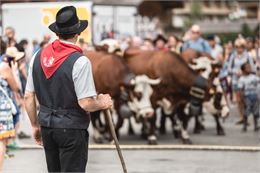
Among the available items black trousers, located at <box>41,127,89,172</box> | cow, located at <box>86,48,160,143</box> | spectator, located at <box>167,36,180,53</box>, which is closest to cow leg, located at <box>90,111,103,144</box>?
cow, located at <box>86,48,160,143</box>

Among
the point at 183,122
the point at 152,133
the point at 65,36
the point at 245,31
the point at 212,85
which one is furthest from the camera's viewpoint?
the point at 245,31

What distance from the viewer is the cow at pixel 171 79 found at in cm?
1587

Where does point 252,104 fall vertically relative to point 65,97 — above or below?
below

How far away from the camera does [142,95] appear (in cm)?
1570

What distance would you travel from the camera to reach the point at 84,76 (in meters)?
7.64

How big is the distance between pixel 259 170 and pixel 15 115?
134 inches

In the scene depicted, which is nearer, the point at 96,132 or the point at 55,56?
the point at 55,56

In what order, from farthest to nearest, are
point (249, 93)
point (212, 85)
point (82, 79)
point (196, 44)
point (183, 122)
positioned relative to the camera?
point (249, 93) < point (196, 44) < point (212, 85) < point (183, 122) < point (82, 79)

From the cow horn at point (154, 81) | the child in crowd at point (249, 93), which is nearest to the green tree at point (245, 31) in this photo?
the child in crowd at point (249, 93)

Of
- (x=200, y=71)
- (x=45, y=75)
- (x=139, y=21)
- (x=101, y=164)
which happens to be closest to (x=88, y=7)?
(x=139, y=21)

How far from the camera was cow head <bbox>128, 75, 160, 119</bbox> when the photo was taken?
15633 mm

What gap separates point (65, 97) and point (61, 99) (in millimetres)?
40

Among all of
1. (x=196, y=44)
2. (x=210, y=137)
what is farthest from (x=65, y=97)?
(x=196, y=44)

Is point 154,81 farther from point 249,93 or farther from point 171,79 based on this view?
point 249,93
